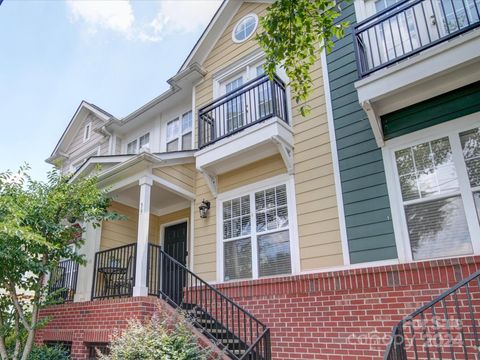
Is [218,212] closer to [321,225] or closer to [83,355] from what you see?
[321,225]

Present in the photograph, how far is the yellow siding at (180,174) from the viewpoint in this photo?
7.33m

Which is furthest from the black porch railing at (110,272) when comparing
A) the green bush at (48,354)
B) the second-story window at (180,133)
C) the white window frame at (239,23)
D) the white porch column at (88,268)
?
the white window frame at (239,23)

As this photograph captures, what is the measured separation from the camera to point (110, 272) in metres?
7.38

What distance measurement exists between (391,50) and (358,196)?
97.0 inches

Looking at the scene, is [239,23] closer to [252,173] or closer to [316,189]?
[252,173]

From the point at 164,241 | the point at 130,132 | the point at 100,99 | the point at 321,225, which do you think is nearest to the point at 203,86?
the point at 130,132

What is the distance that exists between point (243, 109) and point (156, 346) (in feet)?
14.9

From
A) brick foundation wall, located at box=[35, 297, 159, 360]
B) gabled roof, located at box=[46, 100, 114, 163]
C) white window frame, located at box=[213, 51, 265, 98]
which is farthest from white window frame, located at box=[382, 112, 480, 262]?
gabled roof, located at box=[46, 100, 114, 163]

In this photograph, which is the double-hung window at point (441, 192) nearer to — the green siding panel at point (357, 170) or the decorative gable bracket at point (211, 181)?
the green siding panel at point (357, 170)

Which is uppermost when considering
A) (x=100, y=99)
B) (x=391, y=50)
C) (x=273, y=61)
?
(x=100, y=99)

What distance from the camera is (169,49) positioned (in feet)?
36.5

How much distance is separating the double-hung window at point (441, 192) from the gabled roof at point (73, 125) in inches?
378

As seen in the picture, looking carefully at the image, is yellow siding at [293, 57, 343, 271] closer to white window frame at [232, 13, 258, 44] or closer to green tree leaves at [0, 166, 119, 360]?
white window frame at [232, 13, 258, 44]

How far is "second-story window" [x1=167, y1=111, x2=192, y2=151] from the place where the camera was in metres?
9.16
